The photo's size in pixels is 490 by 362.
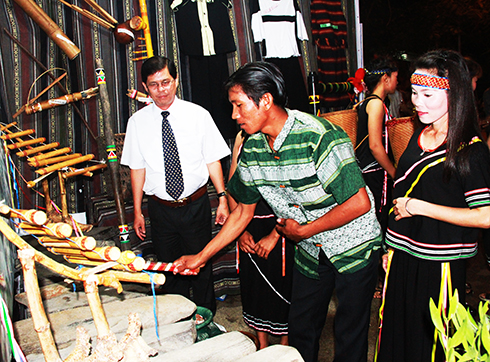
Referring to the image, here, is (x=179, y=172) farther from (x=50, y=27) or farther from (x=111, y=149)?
(x=50, y=27)

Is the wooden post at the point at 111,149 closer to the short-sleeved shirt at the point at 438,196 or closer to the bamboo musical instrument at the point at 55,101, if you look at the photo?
the bamboo musical instrument at the point at 55,101

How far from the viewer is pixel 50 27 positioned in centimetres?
327

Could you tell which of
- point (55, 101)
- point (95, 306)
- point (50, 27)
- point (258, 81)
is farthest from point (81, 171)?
point (95, 306)

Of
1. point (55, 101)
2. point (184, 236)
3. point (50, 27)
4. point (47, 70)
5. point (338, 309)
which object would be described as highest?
point (50, 27)

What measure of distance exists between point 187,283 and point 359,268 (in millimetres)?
1570

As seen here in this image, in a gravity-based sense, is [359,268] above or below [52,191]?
below

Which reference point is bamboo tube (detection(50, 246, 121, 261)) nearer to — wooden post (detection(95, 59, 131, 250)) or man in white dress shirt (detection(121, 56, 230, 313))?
man in white dress shirt (detection(121, 56, 230, 313))

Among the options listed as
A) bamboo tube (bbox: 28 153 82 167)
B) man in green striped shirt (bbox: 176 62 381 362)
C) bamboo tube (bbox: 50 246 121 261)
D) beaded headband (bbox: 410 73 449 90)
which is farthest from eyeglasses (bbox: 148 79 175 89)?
bamboo tube (bbox: 50 246 121 261)

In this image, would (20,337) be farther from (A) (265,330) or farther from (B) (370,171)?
(B) (370,171)

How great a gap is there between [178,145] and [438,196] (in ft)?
5.91

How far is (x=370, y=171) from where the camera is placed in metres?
3.30

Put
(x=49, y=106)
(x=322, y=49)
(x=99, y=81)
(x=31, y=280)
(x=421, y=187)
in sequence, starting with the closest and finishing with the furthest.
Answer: (x=31, y=280), (x=421, y=187), (x=99, y=81), (x=49, y=106), (x=322, y=49)

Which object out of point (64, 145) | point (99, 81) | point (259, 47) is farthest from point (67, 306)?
point (259, 47)

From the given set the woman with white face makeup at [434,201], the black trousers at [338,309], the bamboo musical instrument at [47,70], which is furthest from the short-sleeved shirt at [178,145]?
the woman with white face makeup at [434,201]
